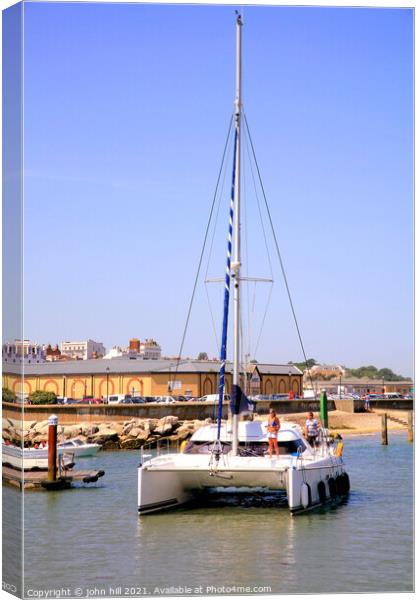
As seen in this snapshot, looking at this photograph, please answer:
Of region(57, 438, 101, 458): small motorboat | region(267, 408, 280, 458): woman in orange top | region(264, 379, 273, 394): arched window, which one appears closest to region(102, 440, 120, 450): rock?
region(57, 438, 101, 458): small motorboat

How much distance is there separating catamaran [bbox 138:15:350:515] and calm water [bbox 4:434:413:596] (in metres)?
0.46

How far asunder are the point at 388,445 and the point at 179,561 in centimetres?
A: 2783

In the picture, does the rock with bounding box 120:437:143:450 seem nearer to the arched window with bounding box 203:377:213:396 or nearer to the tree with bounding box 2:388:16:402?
the arched window with bounding box 203:377:213:396

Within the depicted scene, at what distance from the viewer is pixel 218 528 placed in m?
16.9

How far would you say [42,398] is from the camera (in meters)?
49.8

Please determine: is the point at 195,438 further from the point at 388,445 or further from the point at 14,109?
the point at 388,445

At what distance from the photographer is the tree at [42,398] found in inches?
1940

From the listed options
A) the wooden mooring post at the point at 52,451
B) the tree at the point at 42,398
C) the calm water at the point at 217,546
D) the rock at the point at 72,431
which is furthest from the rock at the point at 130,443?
the calm water at the point at 217,546

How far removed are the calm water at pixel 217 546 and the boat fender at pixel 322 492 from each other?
355 mm

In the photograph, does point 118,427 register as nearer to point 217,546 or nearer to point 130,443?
point 130,443

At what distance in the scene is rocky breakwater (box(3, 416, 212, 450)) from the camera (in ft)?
133

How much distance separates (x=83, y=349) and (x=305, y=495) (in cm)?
4432

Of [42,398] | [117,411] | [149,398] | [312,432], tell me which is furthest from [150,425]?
[312,432]

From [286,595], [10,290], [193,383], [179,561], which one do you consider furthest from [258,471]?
[193,383]
